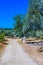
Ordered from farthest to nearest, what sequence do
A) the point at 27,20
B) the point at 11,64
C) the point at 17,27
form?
the point at 17,27 → the point at 27,20 → the point at 11,64

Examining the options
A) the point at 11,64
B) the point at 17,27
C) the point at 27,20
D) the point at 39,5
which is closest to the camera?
Answer: the point at 11,64

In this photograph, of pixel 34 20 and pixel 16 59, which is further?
pixel 34 20

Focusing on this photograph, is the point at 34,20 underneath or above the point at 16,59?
above

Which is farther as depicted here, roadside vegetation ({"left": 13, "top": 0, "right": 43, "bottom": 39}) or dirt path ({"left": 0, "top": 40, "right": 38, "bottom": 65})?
roadside vegetation ({"left": 13, "top": 0, "right": 43, "bottom": 39})

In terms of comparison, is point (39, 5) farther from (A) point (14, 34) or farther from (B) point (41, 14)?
(A) point (14, 34)

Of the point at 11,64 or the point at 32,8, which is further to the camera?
the point at 32,8

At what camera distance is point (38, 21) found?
5469 centimetres

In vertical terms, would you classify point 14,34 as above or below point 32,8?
below

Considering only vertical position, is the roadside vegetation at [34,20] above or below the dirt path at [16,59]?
above

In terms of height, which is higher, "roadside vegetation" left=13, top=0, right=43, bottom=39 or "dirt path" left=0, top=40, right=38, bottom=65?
"roadside vegetation" left=13, top=0, right=43, bottom=39

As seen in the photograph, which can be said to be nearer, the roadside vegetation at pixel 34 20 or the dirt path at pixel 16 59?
the dirt path at pixel 16 59

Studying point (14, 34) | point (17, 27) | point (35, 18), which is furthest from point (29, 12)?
point (17, 27)

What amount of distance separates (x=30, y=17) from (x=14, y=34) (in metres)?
23.0

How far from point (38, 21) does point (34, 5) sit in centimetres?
582
